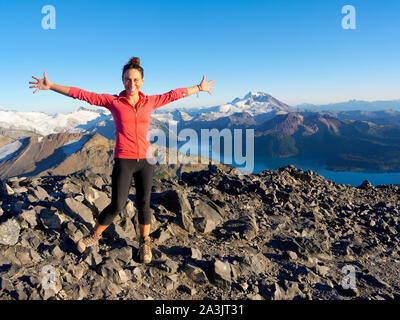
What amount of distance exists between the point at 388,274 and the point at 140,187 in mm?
7997

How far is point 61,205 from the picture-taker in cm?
720

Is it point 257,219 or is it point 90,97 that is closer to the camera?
point 90,97

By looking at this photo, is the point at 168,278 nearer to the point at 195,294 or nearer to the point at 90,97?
the point at 195,294

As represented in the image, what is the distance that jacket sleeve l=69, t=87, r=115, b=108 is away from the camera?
190 inches

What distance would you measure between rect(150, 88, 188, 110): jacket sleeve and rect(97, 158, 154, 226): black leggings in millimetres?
1304

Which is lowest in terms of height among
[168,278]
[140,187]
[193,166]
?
[193,166]

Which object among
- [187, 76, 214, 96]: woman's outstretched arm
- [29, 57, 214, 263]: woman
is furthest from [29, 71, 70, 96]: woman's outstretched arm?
[187, 76, 214, 96]: woman's outstretched arm

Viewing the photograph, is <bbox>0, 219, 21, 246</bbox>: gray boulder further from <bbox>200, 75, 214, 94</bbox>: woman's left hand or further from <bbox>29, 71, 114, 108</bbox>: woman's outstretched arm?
<bbox>200, 75, 214, 94</bbox>: woman's left hand

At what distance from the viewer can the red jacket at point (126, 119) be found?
4.89 meters

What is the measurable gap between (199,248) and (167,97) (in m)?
4.27

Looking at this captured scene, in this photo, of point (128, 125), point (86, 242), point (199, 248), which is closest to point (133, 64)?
point (128, 125)

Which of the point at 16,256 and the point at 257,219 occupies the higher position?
the point at 16,256

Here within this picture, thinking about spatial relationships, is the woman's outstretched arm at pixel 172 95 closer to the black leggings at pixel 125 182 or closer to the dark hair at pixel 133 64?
the dark hair at pixel 133 64
